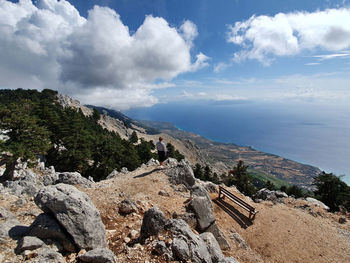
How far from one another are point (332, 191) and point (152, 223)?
111ft

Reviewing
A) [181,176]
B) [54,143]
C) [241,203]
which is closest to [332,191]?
[241,203]

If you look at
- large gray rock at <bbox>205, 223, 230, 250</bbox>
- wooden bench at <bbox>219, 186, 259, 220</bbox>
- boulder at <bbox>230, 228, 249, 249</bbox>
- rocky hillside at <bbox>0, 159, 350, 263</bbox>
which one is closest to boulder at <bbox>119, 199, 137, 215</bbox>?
rocky hillside at <bbox>0, 159, 350, 263</bbox>

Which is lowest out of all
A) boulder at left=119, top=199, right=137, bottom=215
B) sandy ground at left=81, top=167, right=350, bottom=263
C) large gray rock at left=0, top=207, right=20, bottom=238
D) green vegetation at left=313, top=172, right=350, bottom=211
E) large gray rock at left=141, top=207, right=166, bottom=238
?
green vegetation at left=313, top=172, right=350, bottom=211

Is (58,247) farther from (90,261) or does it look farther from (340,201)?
(340,201)

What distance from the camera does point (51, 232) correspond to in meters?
6.24

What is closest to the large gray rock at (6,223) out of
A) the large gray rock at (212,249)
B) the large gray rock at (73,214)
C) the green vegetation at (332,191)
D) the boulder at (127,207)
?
the large gray rock at (73,214)

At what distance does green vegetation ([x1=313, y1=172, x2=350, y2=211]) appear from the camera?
26.2m

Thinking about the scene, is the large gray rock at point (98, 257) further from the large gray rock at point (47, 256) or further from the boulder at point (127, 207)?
the boulder at point (127, 207)

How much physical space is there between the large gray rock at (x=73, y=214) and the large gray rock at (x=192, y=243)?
9.95 ft

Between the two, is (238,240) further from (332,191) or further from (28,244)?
(332,191)

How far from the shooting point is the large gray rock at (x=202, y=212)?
10.1 meters

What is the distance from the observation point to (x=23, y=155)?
16.1m

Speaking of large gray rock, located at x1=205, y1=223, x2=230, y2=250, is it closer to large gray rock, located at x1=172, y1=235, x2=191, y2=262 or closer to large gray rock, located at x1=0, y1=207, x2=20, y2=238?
large gray rock, located at x1=172, y1=235, x2=191, y2=262

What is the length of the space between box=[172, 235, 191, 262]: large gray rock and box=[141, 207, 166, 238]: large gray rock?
0.93 m
